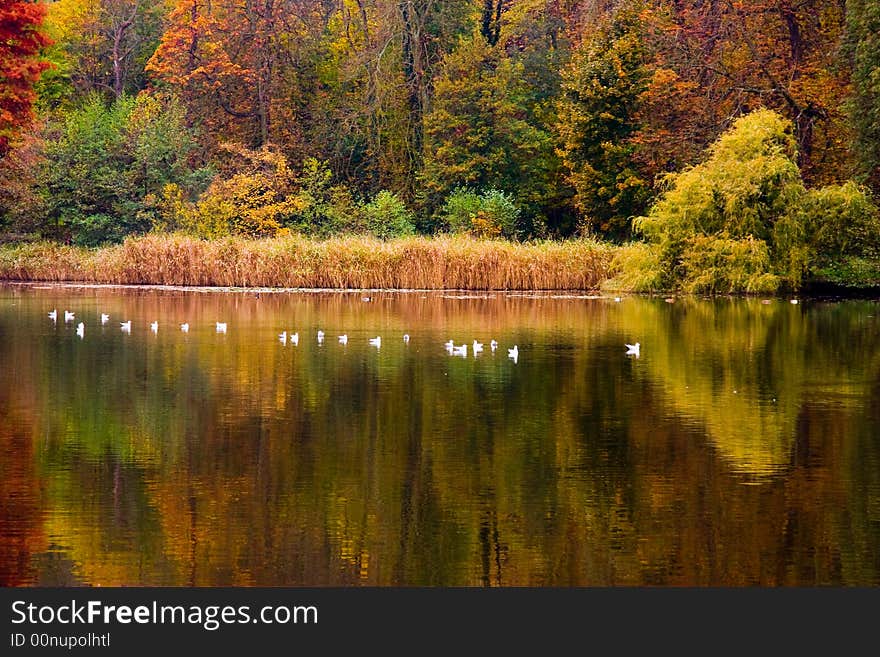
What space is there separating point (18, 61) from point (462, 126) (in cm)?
1653

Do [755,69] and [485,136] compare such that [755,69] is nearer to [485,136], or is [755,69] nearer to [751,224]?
[485,136]

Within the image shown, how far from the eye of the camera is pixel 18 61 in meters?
44.5

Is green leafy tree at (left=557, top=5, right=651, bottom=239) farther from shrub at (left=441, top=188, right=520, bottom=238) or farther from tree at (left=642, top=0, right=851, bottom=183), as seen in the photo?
shrub at (left=441, top=188, right=520, bottom=238)

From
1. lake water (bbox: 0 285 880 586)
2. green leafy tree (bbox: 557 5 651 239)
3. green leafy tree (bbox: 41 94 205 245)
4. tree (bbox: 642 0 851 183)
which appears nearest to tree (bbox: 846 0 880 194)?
tree (bbox: 642 0 851 183)

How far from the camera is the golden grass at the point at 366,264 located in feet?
123

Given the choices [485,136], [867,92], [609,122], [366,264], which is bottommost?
[366,264]

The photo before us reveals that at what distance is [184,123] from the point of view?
5444cm

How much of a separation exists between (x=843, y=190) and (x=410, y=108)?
22.5 metres

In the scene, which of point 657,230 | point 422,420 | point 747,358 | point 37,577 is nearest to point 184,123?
point 657,230

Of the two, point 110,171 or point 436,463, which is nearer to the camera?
point 436,463

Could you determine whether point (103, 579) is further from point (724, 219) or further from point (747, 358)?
point (724, 219)

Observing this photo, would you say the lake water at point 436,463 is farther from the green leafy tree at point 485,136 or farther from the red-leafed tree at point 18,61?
the green leafy tree at point 485,136

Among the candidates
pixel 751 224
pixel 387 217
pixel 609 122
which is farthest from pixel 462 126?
pixel 751 224

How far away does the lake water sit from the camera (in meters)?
7.27
